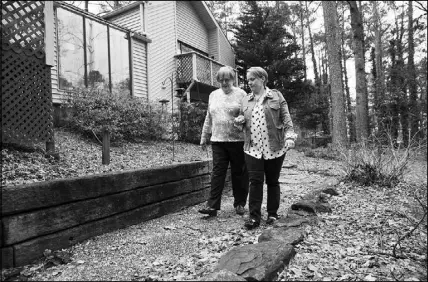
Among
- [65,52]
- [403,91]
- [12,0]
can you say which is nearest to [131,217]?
[12,0]

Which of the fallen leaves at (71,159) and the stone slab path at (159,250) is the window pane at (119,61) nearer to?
the fallen leaves at (71,159)

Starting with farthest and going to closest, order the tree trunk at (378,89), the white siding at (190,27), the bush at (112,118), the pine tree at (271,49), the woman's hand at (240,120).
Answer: the pine tree at (271,49) → the tree trunk at (378,89) → the white siding at (190,27) → the bush at (112,118) → the woman's hand at (240,120)

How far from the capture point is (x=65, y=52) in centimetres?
877

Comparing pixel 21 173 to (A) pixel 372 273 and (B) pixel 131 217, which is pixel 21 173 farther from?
(A) pixel 372 273

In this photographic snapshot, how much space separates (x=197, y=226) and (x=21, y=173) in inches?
85.5

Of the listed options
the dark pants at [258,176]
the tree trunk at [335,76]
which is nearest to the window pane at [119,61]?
the tree trunk at [335,76]

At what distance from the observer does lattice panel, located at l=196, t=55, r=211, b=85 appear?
522 inches

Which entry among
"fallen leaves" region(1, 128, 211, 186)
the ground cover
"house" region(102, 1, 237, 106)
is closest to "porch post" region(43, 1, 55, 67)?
"fallen leaves" region(1, 128, 211, 186)

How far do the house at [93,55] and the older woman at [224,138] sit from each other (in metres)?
5.63

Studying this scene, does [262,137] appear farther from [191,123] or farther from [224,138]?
[191,123]

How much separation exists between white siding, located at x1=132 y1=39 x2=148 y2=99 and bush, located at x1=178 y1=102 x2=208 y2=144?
2.36 m

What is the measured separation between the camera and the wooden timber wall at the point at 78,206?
2.27 metres

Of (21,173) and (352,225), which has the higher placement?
(21,173)

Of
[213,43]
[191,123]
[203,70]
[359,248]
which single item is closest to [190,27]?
[213,43]
